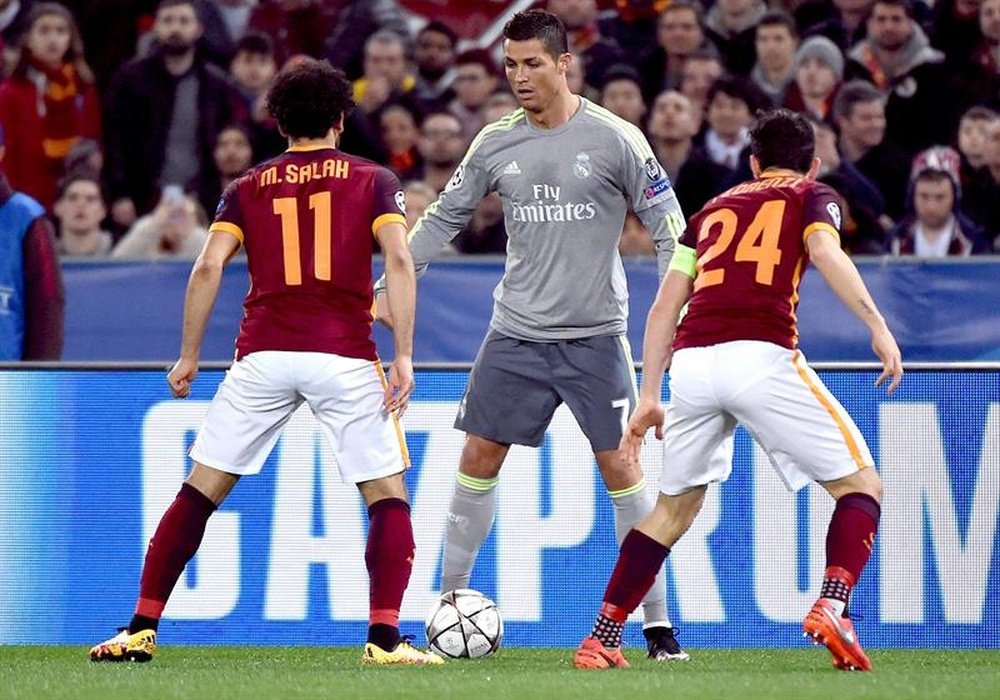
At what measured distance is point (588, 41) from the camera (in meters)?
12.9

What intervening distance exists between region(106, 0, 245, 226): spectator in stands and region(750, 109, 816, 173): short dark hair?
6422 mm

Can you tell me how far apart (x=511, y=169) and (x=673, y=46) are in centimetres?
567

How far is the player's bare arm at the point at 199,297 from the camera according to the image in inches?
256

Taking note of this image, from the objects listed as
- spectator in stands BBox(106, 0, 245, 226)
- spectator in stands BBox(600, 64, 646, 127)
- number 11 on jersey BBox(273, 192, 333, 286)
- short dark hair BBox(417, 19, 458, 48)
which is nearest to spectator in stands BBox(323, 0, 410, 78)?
short dark hair BBox(417, 19, 458, 48)

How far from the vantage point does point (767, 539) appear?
7.70m

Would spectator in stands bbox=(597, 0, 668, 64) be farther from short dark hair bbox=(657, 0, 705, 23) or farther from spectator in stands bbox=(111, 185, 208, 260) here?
spectator in stands bbox=(111, 185, 208, 260)

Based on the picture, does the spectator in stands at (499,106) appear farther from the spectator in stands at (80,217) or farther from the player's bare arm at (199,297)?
the player's bare arm at (199,297)

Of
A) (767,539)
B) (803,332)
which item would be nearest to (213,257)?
(767,539)

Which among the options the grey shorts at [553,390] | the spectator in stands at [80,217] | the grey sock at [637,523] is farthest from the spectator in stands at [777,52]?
the grey sock at [637,523]

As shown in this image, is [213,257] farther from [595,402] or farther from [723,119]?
[723,119]

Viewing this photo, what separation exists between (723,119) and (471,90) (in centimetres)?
193

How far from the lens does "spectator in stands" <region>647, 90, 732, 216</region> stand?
36.5 ft

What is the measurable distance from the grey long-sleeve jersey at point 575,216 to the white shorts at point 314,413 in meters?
0.80

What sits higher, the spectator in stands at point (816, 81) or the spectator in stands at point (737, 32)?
the spectator in stands at point (737, 32)
